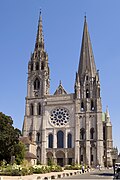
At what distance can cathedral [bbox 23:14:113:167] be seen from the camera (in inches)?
2963

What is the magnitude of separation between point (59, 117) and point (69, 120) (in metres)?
3.03

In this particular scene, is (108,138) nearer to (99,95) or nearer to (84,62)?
(99,95)

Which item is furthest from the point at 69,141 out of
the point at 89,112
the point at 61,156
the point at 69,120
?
the point at 89,112

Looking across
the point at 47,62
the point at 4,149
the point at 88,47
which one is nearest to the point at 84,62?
the point at 88,47

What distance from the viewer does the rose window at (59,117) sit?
79438mm

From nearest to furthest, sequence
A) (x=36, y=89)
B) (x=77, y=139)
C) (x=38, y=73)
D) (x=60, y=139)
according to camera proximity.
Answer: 1. (x=77, y=139)
2. (x=60, y=139)
3. (x=36, y=89)
4. (x=38, y=73)

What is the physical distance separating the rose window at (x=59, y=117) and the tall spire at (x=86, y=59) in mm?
11346

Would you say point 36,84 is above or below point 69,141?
above

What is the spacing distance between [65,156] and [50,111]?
42.6 ft

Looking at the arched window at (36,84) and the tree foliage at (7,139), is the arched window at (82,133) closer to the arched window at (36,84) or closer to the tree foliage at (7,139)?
the arched window at (36,84)

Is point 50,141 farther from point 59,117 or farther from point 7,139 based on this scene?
point 7,139

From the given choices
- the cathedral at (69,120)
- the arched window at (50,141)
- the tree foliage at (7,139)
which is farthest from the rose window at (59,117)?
the tree foliage at (7,139)

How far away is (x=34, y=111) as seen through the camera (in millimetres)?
81375

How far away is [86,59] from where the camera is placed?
85125 mm
